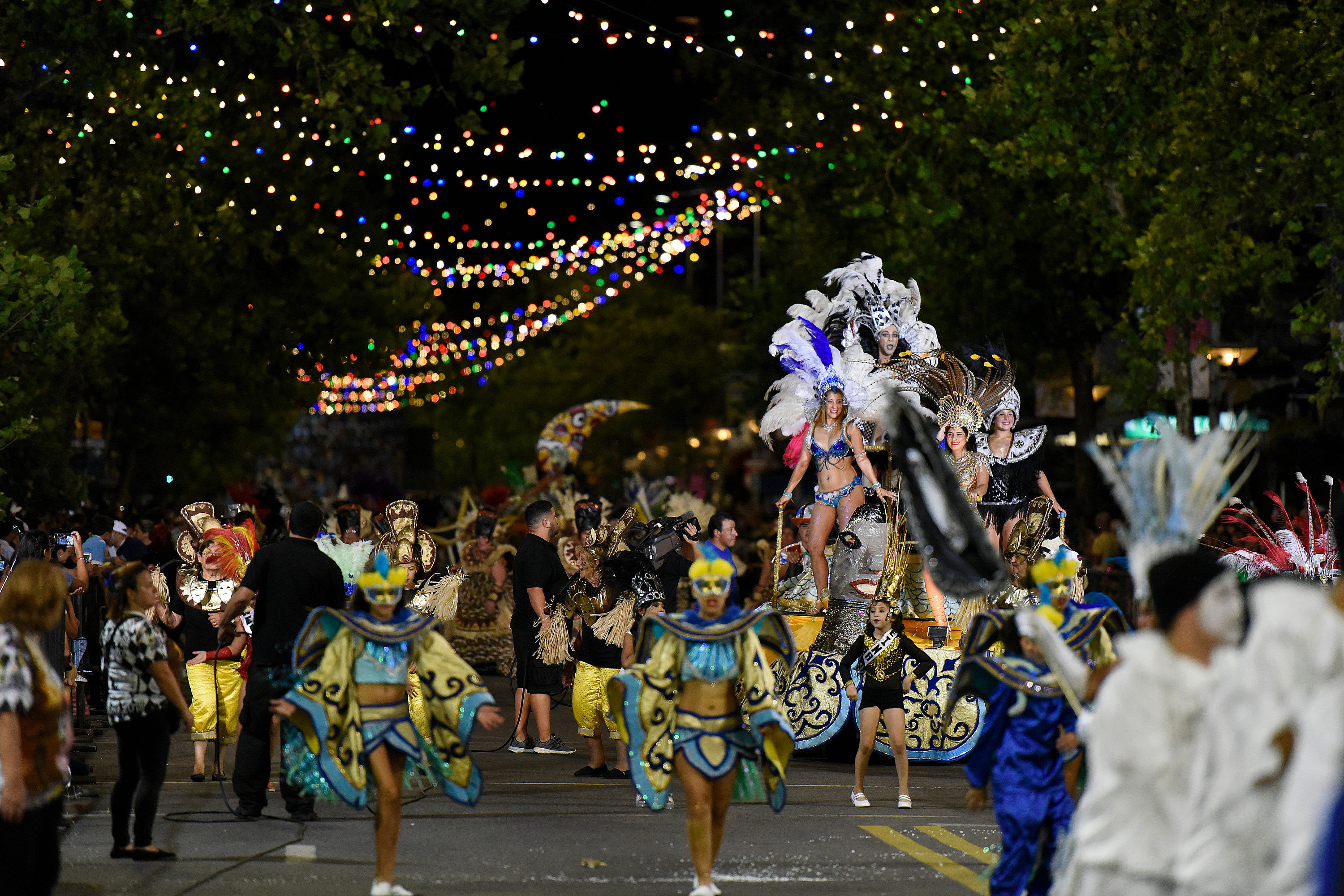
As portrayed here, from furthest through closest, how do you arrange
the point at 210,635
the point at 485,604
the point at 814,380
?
the point at 485,604
the point at 814,380
the point at 210,635

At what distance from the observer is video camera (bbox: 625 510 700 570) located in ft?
45.4

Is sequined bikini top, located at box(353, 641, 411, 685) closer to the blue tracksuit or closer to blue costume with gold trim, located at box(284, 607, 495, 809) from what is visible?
blue costume with gold trim, located at box(284, 607, 495, 809)

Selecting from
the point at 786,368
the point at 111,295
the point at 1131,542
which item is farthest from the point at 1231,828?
the point at 111,295

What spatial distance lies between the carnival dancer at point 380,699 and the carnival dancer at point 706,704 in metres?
0.82

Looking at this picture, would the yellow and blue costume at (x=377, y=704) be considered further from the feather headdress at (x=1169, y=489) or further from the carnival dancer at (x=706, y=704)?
the feather headdress at (x=1169, y=489)

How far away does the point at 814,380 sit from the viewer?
15758 mm

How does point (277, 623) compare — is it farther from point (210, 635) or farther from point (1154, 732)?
point (1154, 732)

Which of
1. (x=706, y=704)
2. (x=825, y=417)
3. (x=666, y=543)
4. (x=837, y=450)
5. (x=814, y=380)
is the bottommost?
(x=706, y=704)

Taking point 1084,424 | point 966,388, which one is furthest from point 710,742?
point 1084,424

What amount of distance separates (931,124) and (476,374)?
122ft

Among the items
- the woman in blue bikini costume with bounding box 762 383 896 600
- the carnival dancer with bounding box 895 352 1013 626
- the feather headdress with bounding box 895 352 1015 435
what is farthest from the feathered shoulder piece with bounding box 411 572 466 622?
the feather headdress with bounding box 895 352 1015 435

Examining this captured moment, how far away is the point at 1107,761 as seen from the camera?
17.5 feet

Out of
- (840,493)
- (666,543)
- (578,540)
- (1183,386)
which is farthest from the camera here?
(1183,386)

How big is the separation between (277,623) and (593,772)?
3347mm
